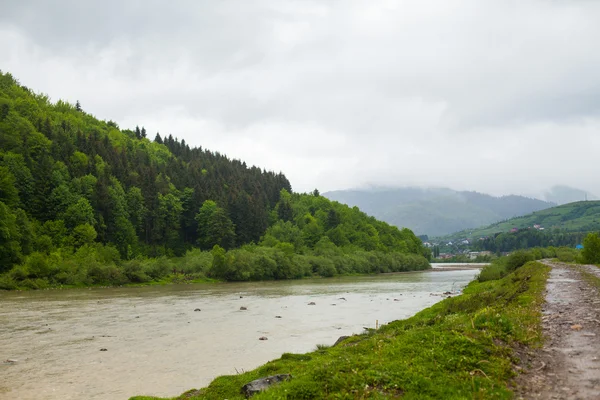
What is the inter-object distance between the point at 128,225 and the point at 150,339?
10963cm

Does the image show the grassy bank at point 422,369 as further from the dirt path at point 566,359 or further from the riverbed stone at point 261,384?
the dirt path at point 566,359

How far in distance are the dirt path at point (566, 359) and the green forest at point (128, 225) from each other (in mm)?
89870

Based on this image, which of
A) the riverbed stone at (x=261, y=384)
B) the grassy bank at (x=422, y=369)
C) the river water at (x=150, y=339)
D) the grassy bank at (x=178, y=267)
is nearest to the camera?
the grassy bank at (x=422, y=369)

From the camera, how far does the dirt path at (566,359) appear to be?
1094 cm

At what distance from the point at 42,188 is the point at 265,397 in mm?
131845

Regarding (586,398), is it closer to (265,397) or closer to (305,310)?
(265,397)

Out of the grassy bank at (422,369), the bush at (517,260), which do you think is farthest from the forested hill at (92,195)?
the bush at (517,260)

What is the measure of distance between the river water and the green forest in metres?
43.2

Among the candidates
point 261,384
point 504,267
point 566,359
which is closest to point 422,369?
point 566,359

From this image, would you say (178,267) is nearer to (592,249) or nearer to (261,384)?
(592,249)

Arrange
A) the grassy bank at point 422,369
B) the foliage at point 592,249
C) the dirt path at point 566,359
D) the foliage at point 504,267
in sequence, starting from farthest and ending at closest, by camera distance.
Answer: the foliage at point 592,249, the foliage at point 504,267, the grassy bank at point 422,369, the dirt path at point 566,359

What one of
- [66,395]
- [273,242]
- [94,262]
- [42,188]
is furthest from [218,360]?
[273,242]

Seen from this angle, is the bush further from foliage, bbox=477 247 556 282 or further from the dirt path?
the dirt path

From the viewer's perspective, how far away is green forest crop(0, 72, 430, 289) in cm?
9606
